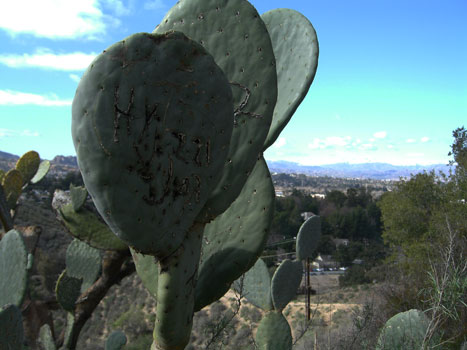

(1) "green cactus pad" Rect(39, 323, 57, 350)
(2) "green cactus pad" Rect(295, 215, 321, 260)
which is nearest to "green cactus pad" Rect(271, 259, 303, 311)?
(2) "green cactus pad" Rect(295, 215, 321, 260)

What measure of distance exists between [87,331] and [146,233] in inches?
460

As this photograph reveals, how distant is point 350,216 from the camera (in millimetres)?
29125

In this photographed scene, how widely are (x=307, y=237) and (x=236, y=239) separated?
3865mm

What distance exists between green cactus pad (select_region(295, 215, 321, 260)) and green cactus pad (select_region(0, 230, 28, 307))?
11.6 ft

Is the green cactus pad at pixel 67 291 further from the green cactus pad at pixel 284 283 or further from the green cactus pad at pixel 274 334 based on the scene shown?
the green cactus pad at pixel 284 283

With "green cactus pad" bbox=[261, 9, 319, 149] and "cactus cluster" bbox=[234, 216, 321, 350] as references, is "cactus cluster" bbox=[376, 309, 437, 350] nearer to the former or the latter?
"cactus cluster" bbox=[234, 216, 321, 350]

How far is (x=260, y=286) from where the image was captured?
4406mm

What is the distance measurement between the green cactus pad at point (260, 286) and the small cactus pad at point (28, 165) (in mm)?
5747

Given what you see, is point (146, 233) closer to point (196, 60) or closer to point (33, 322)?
point (196, 60)

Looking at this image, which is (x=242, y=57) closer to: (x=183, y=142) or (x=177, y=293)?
(x=183, y=142)

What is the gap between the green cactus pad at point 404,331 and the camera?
313 centimetres

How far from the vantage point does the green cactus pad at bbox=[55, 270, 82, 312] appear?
13.6 feet

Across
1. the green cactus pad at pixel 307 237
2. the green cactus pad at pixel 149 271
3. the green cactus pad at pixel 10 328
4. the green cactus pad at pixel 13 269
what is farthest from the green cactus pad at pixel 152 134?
the green cactus pad at pixel 307 237

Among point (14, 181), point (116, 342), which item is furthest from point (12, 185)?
point (116, 342)
